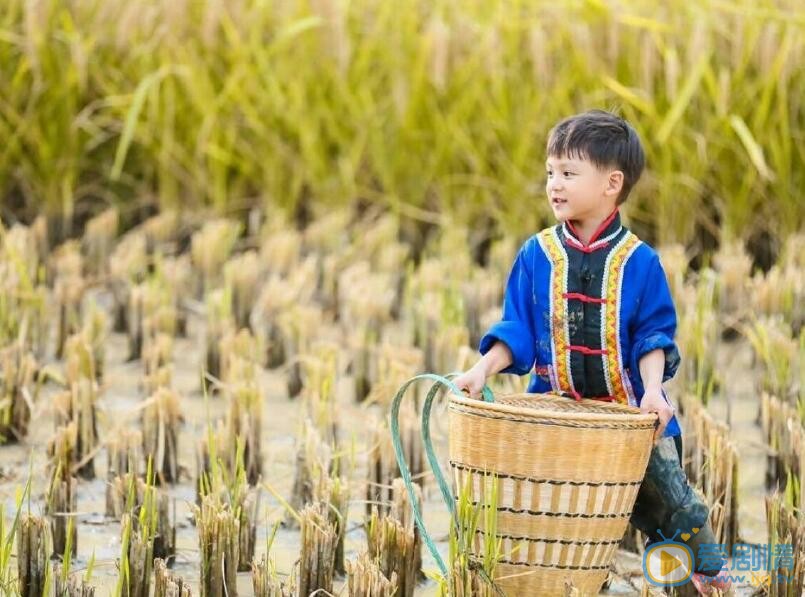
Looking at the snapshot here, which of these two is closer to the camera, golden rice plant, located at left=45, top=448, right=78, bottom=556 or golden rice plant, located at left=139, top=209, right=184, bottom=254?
golden rice plant, located at left=45, top=448, right=78, bottom=556

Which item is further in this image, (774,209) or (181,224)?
(181,224)

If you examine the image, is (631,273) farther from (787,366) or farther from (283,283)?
(283,283)

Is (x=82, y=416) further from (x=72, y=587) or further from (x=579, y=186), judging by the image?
(x=579, y=186)

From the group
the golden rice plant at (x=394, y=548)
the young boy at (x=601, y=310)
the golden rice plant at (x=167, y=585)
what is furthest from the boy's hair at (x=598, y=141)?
the golden rice plant at (x=167, y=585)

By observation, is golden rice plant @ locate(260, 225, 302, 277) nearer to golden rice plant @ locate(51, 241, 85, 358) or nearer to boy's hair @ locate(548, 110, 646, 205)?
golden rice plant @ locate(51, 241, 85, 358)

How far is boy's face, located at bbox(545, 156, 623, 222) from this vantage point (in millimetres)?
2059

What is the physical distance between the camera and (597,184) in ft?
6.78

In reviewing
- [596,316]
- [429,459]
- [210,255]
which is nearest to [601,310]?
[596,316]

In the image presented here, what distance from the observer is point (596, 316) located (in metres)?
2.09

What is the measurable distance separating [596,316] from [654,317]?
0.09 meters

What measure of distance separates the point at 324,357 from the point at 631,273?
1200 millimetres

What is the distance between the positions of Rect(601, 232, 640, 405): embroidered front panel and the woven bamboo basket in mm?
76

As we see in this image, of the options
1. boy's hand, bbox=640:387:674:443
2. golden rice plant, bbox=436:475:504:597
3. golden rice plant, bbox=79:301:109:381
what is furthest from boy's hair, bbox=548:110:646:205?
golden rice plant, bbox=79:301:109:381

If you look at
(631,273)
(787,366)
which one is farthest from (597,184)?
(787,366)
